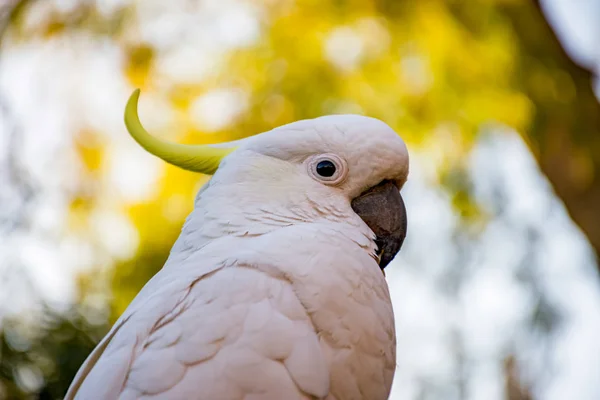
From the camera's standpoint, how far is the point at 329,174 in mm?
1677

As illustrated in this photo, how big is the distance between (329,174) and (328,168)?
0.05 ft

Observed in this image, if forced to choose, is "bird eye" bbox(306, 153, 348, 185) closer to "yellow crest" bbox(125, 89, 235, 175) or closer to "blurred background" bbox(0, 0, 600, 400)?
"yellow crest" bbox(125, 89, 235, 175)

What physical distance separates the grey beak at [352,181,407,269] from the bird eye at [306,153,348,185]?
0.09 meters

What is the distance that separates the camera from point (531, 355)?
14.6 ft

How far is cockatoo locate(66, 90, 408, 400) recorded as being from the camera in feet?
4.31

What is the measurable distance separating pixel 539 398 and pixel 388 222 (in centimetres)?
335

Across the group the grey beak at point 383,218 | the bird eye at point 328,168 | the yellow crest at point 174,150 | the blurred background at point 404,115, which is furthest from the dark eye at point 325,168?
the blurred background at point 404,115

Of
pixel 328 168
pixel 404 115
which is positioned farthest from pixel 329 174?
pixel 404 115

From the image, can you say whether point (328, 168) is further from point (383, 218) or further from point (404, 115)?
point (404, 115)

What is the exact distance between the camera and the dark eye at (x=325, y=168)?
1.68 meters

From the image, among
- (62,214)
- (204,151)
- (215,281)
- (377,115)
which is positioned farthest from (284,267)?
(377,115)

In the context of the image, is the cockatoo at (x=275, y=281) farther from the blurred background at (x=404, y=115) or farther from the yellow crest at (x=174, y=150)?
the blurred background at (x=404, y=115)

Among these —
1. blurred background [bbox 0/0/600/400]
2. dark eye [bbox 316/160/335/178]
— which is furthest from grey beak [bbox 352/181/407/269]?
blurred background [bbox 0/0/600/400]

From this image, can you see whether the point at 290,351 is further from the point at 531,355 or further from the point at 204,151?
the point at 531,355
